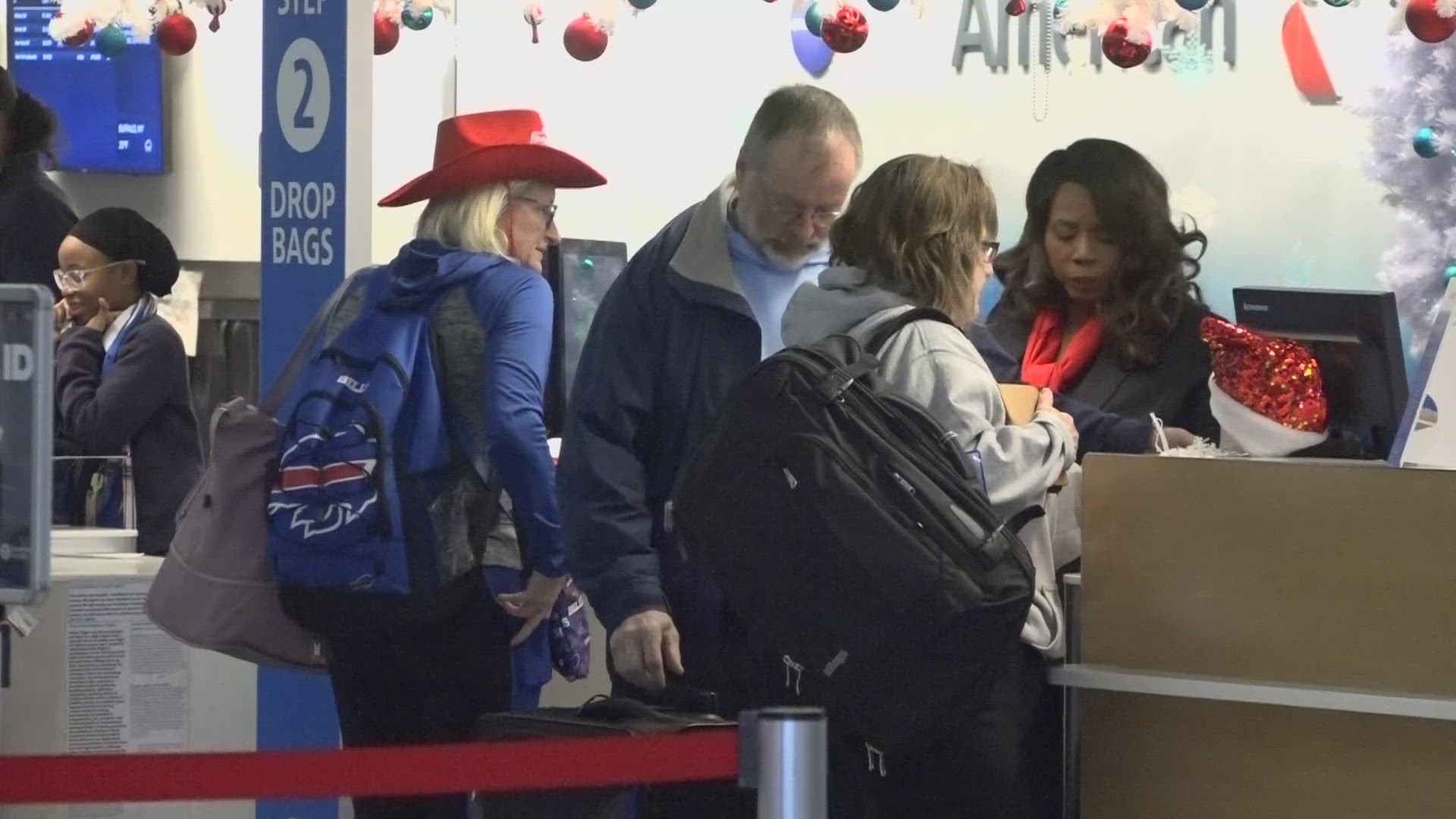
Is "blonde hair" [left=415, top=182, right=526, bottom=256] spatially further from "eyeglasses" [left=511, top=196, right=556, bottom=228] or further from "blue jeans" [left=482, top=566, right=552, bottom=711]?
"blue jeans" [left=482, top=566, right=552, bottom=711]

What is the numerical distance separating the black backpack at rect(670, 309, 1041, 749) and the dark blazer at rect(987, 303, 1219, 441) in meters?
0.98

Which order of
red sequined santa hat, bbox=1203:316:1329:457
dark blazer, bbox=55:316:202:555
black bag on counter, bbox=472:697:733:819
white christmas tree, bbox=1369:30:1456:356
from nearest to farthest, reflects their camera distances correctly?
black bag on counter, bbox=472:697:733:819
red sequined santa hat, bbox=1203:316:1329:457
dark blazer, bbox=55:316:202:555
white christmas tree, bbox=1369:30:1456:356

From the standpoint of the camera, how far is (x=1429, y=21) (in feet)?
14.0

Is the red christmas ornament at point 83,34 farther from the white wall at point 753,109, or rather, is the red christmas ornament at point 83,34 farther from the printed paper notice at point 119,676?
the printed paper notice at point 119,676

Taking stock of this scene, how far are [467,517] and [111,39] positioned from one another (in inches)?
115

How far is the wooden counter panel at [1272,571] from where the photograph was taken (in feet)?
8.54

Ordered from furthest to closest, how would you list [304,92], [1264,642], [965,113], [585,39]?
[965,113], [585,39], [304,92], [1264,642]

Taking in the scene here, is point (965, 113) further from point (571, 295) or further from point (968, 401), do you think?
point (968, 401)

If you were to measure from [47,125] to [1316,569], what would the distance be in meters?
3.67

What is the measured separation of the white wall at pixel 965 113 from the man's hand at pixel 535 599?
2942 millimetres

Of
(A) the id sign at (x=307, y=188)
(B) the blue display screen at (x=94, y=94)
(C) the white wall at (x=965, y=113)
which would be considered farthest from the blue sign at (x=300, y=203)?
(B) the blue display screen at (x=94, y=94)

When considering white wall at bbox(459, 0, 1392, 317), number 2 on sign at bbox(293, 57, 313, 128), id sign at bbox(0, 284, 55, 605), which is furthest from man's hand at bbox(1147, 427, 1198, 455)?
white wall at bbox(459, 0, 1392, 317)

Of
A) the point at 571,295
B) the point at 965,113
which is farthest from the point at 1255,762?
the point at 965,113

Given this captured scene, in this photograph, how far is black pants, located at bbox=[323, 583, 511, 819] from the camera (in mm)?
3162
